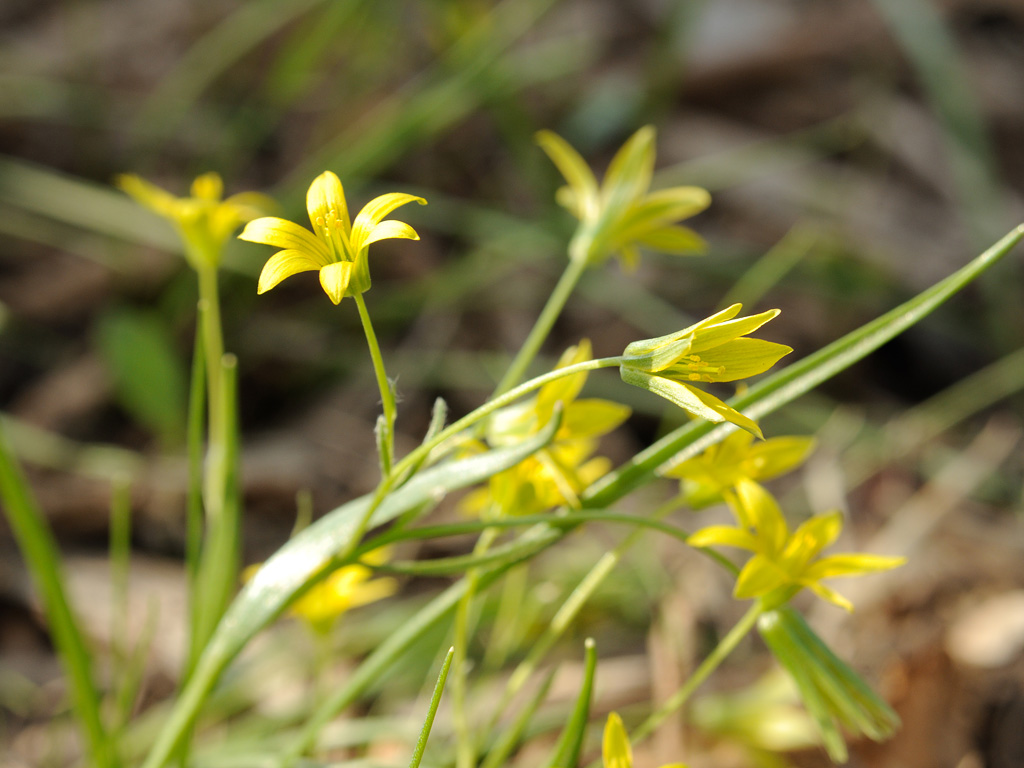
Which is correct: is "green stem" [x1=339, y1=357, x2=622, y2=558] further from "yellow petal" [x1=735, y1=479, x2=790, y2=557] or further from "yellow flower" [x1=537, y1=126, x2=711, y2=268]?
"yellow flower" [x1=537, y1=126, x2=711, y2=268]

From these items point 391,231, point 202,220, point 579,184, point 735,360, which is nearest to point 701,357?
point 735,360

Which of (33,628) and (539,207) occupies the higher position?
(539,207)

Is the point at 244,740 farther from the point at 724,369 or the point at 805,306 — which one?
the point at 805,306

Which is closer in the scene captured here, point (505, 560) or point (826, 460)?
point (505, 560)

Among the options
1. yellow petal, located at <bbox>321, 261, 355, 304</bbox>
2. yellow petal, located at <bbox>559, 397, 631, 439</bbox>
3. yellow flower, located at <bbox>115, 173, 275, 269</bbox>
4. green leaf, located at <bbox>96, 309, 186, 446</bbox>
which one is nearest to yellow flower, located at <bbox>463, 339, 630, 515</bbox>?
yellow petal, located at <bbox>559, 397, 631, 439</bbox>

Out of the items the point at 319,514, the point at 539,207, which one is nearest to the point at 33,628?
the point at 319,514

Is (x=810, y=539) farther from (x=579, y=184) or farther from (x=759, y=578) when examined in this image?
(x=579, y=184)

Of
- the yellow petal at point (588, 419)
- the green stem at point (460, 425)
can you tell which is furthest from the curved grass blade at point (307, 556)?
the yellow petal at point (588, 419)

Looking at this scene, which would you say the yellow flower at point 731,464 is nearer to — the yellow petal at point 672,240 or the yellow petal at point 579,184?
the yellow petal at point 672,240
